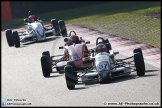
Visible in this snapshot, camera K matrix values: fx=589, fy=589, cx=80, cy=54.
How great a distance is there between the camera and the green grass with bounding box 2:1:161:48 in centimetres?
2348

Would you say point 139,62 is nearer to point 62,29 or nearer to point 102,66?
point 102,66

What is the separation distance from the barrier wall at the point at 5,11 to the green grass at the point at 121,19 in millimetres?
1286

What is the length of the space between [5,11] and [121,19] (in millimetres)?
10753

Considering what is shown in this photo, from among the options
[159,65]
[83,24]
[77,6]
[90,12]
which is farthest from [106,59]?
[77,6]

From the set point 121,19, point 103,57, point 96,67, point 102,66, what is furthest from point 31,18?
point 102,66

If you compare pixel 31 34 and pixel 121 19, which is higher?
pixel 121 19

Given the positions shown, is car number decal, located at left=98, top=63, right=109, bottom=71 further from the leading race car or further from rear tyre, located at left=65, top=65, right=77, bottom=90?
rear tyre, located at left=65, top=65, right=77, bottom=90

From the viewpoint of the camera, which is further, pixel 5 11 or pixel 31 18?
pixel 5 11

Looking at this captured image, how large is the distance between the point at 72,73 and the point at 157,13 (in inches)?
623

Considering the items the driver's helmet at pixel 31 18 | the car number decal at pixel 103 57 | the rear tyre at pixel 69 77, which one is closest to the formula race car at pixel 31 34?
the driver's helmet at pixel 31 18

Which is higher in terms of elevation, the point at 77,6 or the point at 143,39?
the point at 77,6

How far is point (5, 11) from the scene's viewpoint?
1457 inches

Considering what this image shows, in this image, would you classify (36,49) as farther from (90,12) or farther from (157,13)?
(90,12)

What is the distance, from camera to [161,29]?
23969mm
